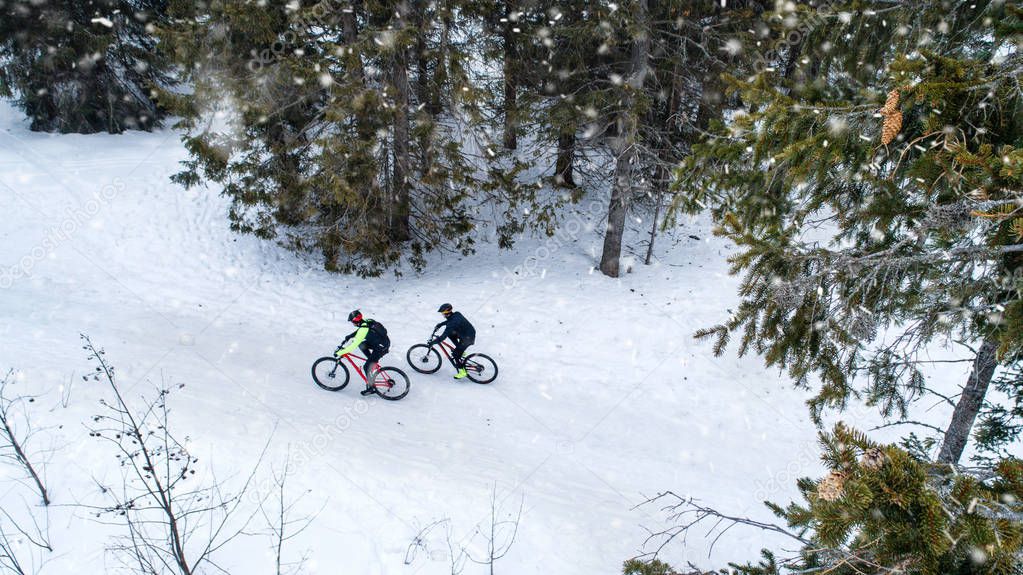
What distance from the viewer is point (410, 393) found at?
31.3ft

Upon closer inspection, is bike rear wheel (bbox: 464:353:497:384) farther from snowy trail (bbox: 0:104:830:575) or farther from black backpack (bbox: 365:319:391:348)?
black backpack (bbox: 365:319:391:348)

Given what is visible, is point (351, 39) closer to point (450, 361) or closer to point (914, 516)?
point (450, 361)

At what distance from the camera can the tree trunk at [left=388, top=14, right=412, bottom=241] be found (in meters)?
11.8

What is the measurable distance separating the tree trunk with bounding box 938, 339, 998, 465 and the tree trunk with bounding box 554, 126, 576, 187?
386 inches

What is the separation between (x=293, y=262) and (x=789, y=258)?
13.5 meters

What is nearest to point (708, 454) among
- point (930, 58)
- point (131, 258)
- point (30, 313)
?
point (930, 58)

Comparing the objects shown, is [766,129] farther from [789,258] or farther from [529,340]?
[529,340]

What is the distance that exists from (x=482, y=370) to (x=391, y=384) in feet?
6.13

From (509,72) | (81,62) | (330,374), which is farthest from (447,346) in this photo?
(81,62)

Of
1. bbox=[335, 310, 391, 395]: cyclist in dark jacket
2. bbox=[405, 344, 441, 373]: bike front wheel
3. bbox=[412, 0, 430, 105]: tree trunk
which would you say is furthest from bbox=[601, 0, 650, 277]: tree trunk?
bbox=[335, 310, 391, 395]: cyclist in dark jacket

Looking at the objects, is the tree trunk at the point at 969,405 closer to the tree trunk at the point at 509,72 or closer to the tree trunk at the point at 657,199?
the tree trunk at the point at 657,199

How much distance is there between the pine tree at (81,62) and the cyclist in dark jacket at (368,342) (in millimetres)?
15281

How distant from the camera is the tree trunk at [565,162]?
13861 mm

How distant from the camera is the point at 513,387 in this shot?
10.0 m
